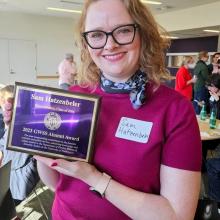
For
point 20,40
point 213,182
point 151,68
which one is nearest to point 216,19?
point 213,182

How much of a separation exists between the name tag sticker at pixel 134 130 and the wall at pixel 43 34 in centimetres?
1018

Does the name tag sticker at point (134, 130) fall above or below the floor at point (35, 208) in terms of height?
above

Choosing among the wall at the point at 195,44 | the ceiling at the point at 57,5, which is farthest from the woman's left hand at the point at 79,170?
the wall at the point at 195,44

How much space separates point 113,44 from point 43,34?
425 inches

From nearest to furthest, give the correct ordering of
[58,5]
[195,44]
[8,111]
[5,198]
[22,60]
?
[8,111]
[5,198]
[58,5]
[22,60]
[195,44]

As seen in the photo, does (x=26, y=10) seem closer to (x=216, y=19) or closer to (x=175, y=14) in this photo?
(x=175, y=14)

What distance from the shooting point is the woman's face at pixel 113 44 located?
0.95 meters

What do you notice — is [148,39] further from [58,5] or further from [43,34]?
[43,34]

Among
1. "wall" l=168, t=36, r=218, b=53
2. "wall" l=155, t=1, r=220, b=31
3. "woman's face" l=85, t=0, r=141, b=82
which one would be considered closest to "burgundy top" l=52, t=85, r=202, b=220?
"woman's face" l=85, t=0, r=141, b=82

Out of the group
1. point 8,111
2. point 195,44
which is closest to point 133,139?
point 8,111

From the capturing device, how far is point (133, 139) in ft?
3.10

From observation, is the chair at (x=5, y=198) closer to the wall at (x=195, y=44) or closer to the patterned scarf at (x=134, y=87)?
the patterned scarf at (x=134, y=87)

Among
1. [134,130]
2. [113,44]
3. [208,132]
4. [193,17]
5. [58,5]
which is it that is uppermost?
[58,5]

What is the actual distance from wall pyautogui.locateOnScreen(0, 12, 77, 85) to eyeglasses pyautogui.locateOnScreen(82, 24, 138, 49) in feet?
33.0
